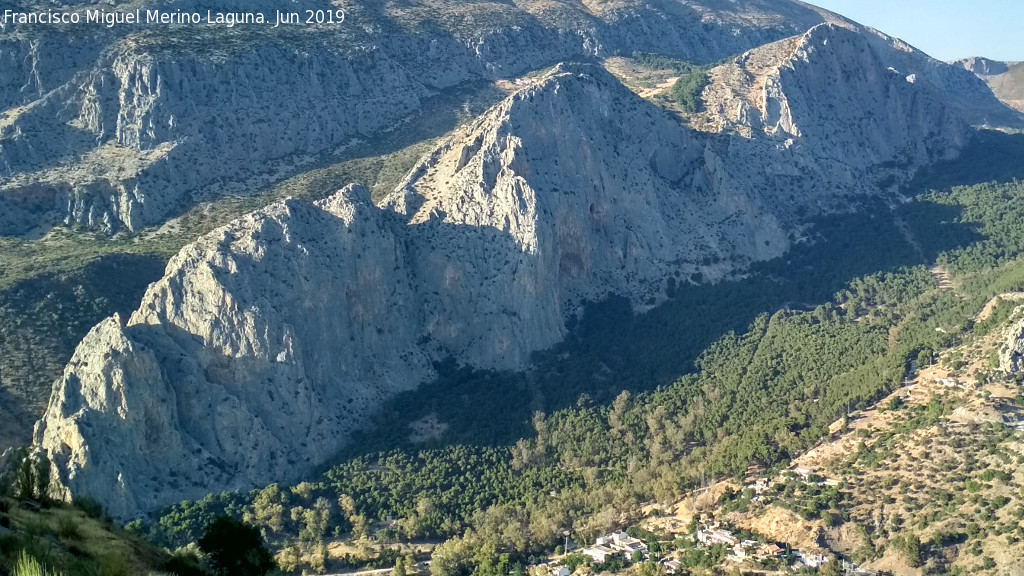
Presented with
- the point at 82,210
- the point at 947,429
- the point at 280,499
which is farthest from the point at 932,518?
the point at 82,210

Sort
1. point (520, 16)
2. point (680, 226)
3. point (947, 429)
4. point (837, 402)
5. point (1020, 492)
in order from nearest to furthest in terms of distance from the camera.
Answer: point (1020, 492), point (947, 429), point (837, 402), point (680, 226), point (520, 16)

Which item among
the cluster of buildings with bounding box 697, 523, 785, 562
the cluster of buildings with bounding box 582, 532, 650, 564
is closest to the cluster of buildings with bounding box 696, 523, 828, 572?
the cluster of buildings with bounding box 697, 523, 785, 562

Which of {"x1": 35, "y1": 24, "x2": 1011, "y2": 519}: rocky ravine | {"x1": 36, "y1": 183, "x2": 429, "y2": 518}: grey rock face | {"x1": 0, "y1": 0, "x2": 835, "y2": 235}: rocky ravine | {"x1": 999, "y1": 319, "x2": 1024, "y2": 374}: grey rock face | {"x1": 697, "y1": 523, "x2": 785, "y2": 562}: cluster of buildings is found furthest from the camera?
{"x1": 0, "y1": 0, "x2": 835, "y2": 235}: rocky ravine

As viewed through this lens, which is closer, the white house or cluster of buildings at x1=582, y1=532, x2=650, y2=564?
the white house

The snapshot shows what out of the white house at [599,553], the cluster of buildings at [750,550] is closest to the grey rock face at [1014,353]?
the cluster of buildings at [750,550]

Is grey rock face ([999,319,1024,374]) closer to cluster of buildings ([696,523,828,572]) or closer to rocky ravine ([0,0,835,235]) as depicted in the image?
cluster of buildings ([696,523,828,572])

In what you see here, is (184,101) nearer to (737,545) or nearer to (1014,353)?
(737,545)

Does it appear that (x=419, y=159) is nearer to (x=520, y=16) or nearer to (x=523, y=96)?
(x=523, y=96)
